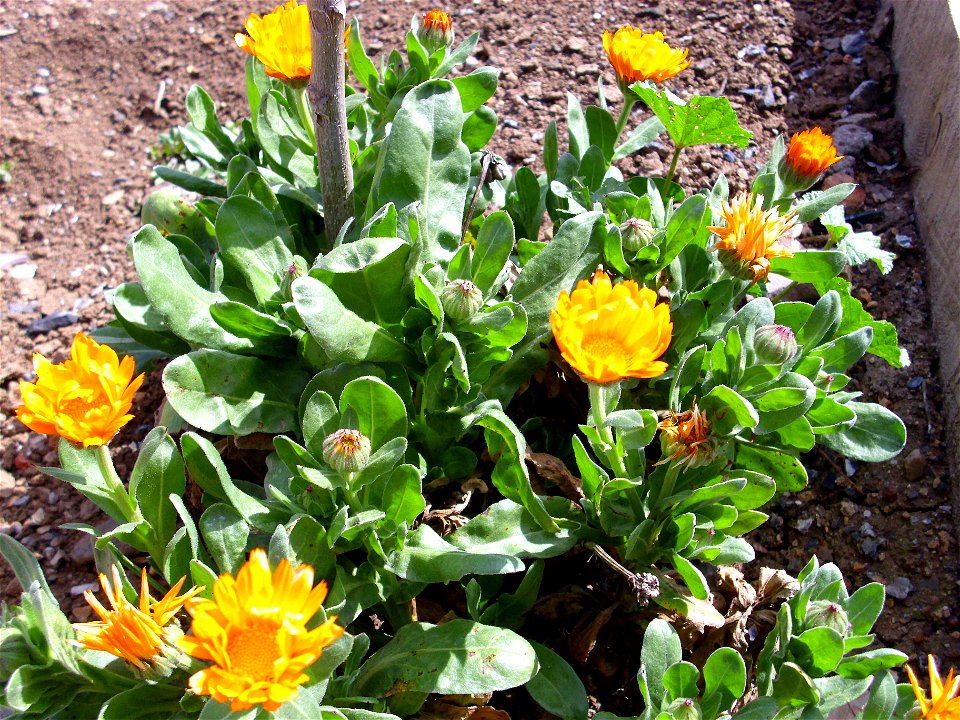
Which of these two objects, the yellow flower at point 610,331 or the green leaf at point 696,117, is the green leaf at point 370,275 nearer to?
the yellow flower at point 610,331

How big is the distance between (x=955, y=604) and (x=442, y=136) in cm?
211

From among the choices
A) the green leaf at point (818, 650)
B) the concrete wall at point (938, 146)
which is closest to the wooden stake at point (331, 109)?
the green leaf at point (818, 650)

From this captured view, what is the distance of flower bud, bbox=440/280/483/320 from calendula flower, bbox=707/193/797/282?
0.72 meters

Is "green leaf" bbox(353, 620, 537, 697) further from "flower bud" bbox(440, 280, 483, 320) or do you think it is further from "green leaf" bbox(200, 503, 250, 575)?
"flower bud" bbox(440, 280, 483, 320)

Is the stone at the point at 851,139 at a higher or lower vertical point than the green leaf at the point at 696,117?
lower

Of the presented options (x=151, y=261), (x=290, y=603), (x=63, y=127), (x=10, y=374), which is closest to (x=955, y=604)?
(x=290, y=603)

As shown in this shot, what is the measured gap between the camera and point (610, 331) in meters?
1.97

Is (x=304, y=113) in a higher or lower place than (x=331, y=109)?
lower

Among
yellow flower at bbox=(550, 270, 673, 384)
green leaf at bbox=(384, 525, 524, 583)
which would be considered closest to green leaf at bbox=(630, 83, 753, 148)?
yellow flower at bbox=(550, 270, 673, 384)

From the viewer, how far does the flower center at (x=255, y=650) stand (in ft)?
5.05

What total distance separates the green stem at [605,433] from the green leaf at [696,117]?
3.44 feet

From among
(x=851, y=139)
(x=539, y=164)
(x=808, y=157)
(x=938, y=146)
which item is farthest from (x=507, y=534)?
(x=851, y=139)

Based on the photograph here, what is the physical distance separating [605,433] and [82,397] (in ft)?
4.17

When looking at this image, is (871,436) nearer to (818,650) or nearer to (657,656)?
(818,650)
